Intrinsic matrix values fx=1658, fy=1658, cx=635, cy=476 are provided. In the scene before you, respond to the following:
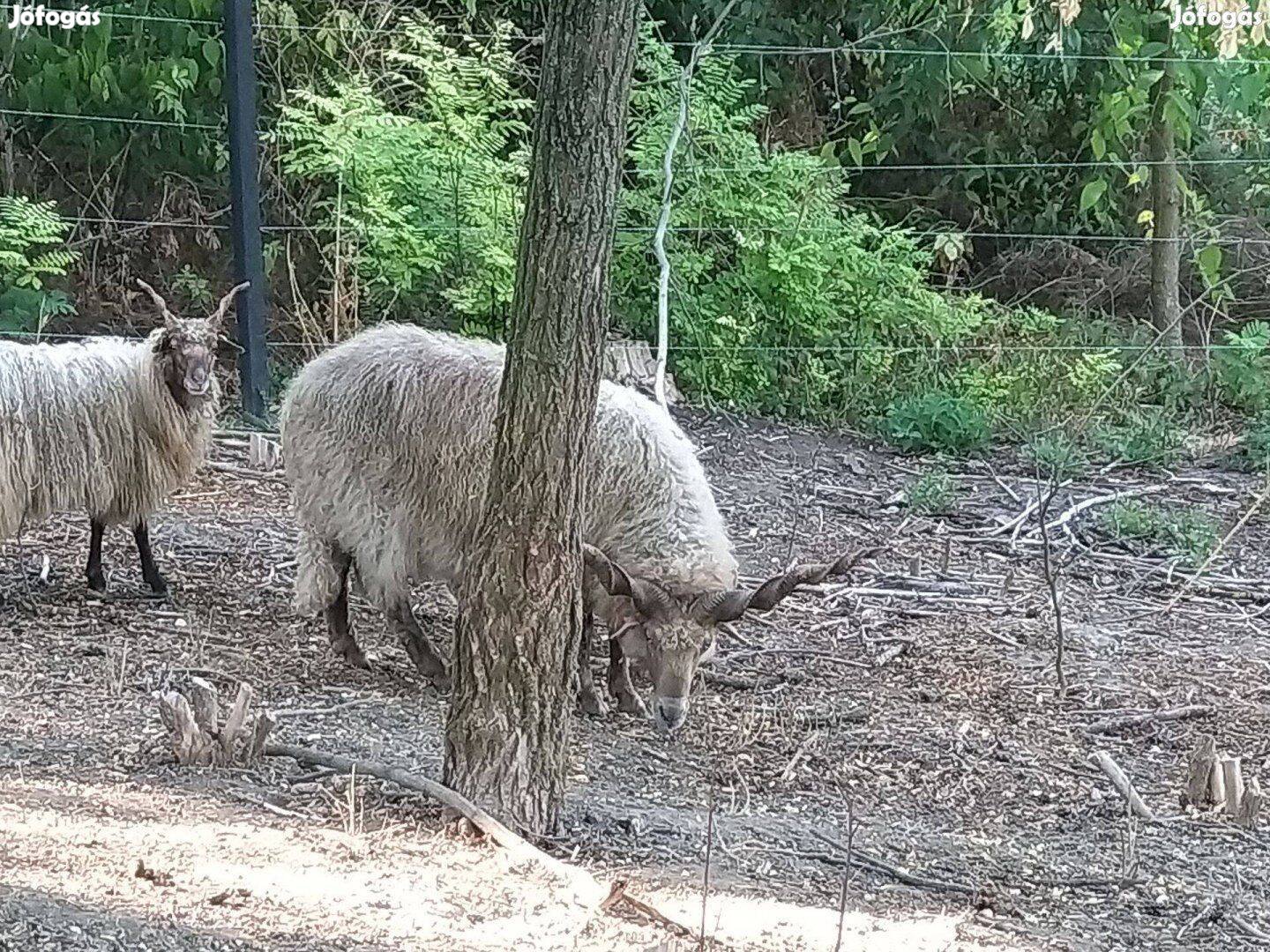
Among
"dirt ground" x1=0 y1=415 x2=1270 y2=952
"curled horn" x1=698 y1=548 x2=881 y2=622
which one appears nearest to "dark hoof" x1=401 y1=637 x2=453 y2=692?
"dirt ground" x1=0 y1=415 x2=1270 y2=952

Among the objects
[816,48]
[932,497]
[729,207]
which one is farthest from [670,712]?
[816,48]

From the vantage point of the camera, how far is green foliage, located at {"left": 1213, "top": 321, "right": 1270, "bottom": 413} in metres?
11.6

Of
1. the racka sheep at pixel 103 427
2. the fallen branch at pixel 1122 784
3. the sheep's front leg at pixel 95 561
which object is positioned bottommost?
the fallen branch at pixel 1122 784

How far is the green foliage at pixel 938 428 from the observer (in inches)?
427

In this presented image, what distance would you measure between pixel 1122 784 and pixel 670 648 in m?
1.60

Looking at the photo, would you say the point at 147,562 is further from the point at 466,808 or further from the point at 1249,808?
the point at 1249,808

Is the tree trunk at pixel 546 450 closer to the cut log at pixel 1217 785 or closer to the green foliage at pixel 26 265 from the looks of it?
the cut log at pixel 1217 785

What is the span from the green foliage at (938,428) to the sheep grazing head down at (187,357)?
5.00 m

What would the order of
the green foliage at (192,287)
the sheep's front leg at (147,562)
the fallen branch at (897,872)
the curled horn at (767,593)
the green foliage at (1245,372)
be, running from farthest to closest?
the green foliage at (192,287), the green foliage at (1245,372), the sheep's front leg at (147,562), the curled horn at (767,593), the fallen branch at (897,872)

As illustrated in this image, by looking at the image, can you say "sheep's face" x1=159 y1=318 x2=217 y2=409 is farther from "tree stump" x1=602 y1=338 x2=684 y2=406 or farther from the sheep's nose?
"tree stump" x1=602 y1=338 x2=684 y2=406

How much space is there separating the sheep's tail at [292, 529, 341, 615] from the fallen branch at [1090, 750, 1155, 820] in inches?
118

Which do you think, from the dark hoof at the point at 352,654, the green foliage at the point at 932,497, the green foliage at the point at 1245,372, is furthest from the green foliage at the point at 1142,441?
the dark hoof at the point at 352,654

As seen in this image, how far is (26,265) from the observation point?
1033 cm

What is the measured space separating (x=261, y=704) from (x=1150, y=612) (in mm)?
4165
